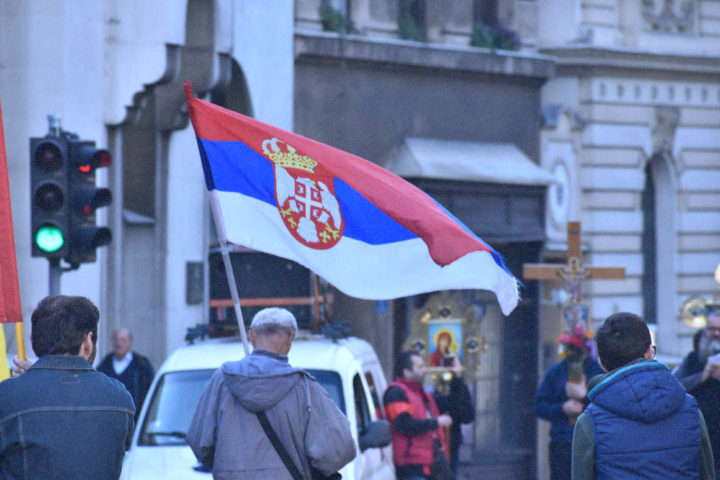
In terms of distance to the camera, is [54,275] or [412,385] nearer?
[54,275]

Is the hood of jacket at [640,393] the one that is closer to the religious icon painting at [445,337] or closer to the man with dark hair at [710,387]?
the man with dark hair at [710,387]

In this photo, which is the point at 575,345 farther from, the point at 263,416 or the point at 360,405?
the point at 263,416

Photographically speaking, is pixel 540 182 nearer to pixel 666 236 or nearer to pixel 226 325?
pixel 666 236

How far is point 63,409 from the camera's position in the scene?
5.02 m

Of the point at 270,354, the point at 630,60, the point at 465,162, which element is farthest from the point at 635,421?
the point at 630,60

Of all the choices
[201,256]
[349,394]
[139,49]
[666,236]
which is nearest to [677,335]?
[666,236]

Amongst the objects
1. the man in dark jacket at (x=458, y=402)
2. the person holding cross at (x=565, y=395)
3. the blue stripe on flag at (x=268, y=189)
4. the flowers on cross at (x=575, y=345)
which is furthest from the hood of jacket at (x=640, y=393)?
the man in dark jacket at (x=458, y=402)

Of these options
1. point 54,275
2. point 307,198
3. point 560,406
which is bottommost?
point 560,406

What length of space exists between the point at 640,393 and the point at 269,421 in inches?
66.1

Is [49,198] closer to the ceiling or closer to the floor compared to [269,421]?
closer to the ceiling

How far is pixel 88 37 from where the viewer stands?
46.3 ft

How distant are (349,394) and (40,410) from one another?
4623 millimetres

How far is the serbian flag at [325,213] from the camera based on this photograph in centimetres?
730

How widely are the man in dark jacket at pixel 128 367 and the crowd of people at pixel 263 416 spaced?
21.0 ft
